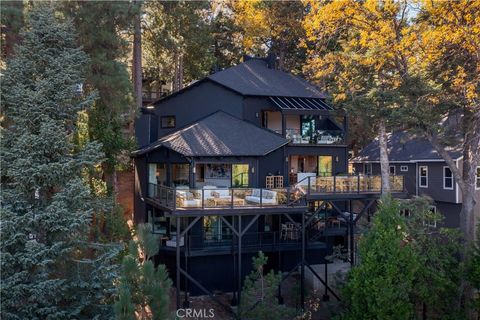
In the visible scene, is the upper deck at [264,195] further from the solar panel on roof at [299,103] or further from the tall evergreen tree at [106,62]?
the solar panel on roof at [299,103]

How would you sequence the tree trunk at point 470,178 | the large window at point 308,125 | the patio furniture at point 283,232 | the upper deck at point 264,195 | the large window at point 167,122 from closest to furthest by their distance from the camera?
1. the upper deck at point 264,195
2. the tree trunk at point 470,178
3. the patio furniture at point 283,232
4. the large window at point 308,125
5. the large window at point 167,122

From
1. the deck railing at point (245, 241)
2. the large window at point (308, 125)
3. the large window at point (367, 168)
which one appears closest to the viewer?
the deck railing at point (245, 241)

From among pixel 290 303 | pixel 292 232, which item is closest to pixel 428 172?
pixel 292 232

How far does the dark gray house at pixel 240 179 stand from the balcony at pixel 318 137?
0.17ft

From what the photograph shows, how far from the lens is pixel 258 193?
16.2 metres

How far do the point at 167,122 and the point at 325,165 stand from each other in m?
8.09

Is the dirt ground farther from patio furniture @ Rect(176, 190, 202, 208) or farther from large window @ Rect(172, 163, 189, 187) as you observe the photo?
large window @ Rect(172, 163, 189, 187)

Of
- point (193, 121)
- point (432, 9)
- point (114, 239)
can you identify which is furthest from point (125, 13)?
point (432, 9)

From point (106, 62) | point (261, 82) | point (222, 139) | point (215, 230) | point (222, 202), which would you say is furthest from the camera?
point (261, 82)

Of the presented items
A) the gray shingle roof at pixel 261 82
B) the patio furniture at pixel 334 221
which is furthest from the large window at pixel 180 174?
the patio furniture at pixel 334 221

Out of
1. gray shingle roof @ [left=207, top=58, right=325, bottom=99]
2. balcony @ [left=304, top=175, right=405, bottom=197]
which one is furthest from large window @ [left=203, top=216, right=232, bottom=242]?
gray shingle roof @ [left=207, top=58, right=325, bottom=99]

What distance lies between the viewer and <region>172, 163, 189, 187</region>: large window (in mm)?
18328

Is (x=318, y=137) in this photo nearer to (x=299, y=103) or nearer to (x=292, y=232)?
(x=299, y=103)

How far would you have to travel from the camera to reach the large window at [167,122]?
21.8 meters
